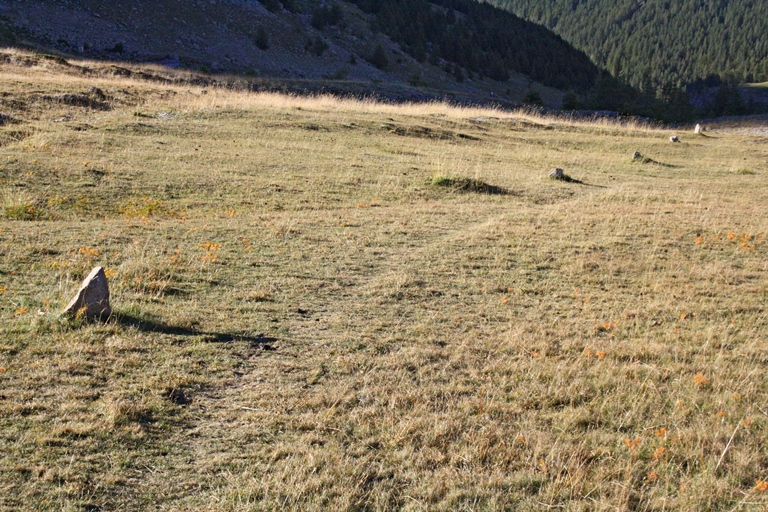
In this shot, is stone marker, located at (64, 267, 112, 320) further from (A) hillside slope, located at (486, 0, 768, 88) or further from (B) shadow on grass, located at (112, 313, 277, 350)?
(A) hillside slope, located at (486, 0, 768, 88)

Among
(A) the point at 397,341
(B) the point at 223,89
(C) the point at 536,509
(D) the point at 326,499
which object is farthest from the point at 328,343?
(B) the point at 223,89

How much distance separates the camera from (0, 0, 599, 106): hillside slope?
3900 cm

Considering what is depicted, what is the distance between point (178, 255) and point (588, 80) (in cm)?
9000

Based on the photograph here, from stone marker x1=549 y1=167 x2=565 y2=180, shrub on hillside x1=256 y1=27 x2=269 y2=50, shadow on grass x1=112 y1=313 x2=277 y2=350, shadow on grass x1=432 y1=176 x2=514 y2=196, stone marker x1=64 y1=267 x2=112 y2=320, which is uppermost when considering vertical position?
shrub on hillside x1=256 y1=27 x2=269 y2=50

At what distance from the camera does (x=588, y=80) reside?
8694cm

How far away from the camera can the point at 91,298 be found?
5.57 meters

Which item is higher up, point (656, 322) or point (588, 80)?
point (588, 80)

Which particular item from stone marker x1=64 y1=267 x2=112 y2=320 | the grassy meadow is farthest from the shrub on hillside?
stone marker x1=64 y1=267 x2=112 y2=320

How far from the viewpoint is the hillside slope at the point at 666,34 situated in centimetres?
11300

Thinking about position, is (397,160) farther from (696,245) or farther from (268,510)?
(268,510)

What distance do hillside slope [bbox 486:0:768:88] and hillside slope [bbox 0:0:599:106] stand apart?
40.4 meters

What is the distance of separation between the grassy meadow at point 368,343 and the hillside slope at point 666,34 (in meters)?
102

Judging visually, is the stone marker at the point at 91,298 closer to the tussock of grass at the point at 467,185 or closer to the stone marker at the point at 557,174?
the tussock of grass at the point at 467,185

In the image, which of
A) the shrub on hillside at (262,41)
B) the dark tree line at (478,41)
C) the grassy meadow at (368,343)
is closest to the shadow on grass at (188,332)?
the grassy meadow at (368,343)
